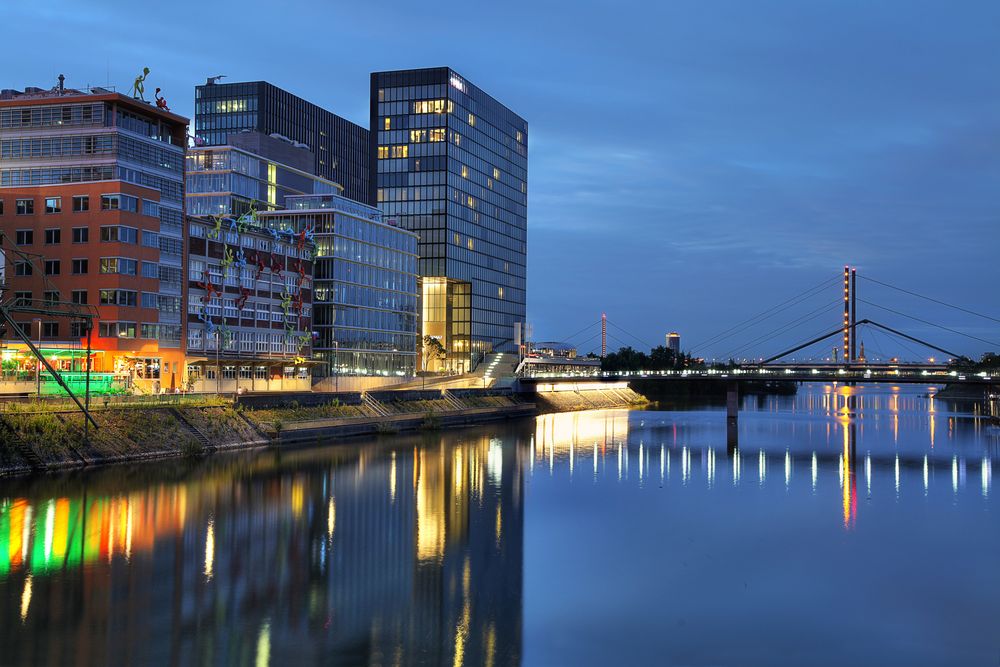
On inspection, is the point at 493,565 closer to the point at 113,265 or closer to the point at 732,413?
the point at 113,265

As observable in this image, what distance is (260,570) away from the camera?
122ft

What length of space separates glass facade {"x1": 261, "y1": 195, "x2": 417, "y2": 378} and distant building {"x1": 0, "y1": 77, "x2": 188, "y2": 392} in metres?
33.8

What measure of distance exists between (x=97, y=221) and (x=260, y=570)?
5720 cm

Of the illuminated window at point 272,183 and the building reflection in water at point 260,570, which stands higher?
the illuminated window at point 272,183

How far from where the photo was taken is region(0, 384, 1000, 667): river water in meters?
28.8

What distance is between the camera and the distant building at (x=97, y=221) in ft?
276

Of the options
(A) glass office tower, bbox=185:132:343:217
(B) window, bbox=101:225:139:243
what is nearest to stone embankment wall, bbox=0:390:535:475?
(B) window, bbox=101:225:139:243

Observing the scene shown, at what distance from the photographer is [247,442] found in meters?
77.4

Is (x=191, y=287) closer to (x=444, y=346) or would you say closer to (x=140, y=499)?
(x=140, y=499)

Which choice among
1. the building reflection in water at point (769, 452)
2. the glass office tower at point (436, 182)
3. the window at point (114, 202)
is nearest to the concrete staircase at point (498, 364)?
the glass office tower at point (436, 182)

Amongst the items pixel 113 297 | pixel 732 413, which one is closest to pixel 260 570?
pixel 113 297

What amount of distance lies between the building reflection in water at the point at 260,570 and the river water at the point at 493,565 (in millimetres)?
134

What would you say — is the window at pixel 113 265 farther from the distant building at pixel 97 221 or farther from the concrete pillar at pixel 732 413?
the concrete pillar at pixel 732 413

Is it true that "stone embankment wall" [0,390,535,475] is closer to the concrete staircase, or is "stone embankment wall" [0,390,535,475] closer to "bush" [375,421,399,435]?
"bush" [375,421,399,435]
